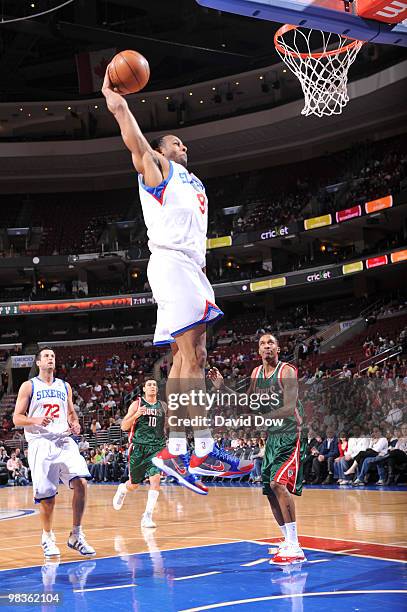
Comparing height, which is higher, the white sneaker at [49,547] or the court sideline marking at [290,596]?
the white sneaker at [49,547]

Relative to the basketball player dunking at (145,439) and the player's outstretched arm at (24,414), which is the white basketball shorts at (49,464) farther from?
the basketball player dunking at (145,439)

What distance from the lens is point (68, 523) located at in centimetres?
1123

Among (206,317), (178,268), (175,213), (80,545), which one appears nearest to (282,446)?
(80,545)

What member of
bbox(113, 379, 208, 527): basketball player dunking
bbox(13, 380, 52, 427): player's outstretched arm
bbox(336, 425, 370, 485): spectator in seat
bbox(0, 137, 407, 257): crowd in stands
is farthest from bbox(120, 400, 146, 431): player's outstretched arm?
bbox(0, 137, 407, 257): crowd in stands

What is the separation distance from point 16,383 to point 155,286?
30021mm

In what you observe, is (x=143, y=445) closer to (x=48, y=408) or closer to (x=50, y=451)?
(x=50, y=451)

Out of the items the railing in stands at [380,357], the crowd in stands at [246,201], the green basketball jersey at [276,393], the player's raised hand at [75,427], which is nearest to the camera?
the green basketball jersey at [276,393]

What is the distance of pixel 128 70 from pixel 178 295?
124 cm

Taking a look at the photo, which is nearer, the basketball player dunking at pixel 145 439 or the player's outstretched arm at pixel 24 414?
the player's outstretched arm at pixel 24 414

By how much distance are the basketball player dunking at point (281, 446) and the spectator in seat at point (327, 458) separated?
26.1ft

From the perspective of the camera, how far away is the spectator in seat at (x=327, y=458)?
1506cm

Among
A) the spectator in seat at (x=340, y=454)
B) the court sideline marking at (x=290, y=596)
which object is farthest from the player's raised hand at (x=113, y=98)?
the spectator in seat at (x=340, y=454)

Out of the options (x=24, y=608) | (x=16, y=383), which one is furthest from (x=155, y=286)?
(x=16, y=383)

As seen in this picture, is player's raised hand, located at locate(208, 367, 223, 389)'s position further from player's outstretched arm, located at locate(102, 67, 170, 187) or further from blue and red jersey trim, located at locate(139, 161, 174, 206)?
player's outstretched arm, located at locate(102, 67, 170, 187)
